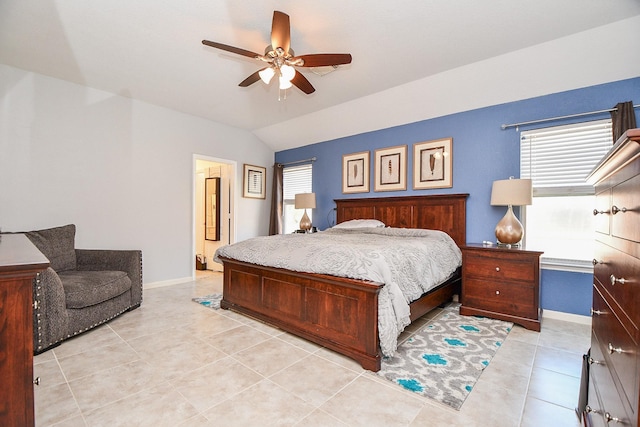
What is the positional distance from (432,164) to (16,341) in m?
4.24

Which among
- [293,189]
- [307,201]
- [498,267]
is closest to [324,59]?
[498,267]

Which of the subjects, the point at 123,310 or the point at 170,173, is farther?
the point at 170,173

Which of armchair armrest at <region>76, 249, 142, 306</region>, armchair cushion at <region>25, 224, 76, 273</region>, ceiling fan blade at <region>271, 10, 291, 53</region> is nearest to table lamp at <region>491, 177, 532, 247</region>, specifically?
ceiling fan blade at <region>271, 10, 291, 53</region>

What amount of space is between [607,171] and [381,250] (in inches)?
62.0

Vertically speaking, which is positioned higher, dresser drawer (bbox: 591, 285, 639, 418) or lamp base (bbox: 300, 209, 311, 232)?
lamp base (bbox: 300, 209, 311, 232)

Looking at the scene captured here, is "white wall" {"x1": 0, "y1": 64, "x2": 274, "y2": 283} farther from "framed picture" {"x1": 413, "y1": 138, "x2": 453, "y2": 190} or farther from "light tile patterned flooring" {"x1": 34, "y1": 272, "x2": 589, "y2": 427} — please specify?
"framed picture" {"x1": 413, "y1": 138, "x2": 453, "y2": 190}

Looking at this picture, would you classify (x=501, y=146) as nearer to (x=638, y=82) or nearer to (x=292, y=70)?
(x=638, y=82)

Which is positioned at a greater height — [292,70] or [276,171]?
[292,70]

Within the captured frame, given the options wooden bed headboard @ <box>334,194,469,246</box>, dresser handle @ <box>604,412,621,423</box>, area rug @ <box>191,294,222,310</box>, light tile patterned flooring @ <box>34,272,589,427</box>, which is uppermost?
wooden bed headboard @ <box>334,194,469,246</box>

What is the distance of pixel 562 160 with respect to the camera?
3221 mm

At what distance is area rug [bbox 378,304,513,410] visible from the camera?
6.10ft

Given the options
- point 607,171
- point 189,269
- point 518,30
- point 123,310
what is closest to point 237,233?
point 189,269

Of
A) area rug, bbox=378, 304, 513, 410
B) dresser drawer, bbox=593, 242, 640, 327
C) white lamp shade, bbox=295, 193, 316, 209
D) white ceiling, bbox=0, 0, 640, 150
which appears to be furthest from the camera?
white lamp shade, bbox=295, 193, 316, 209

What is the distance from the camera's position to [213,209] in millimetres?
5938
